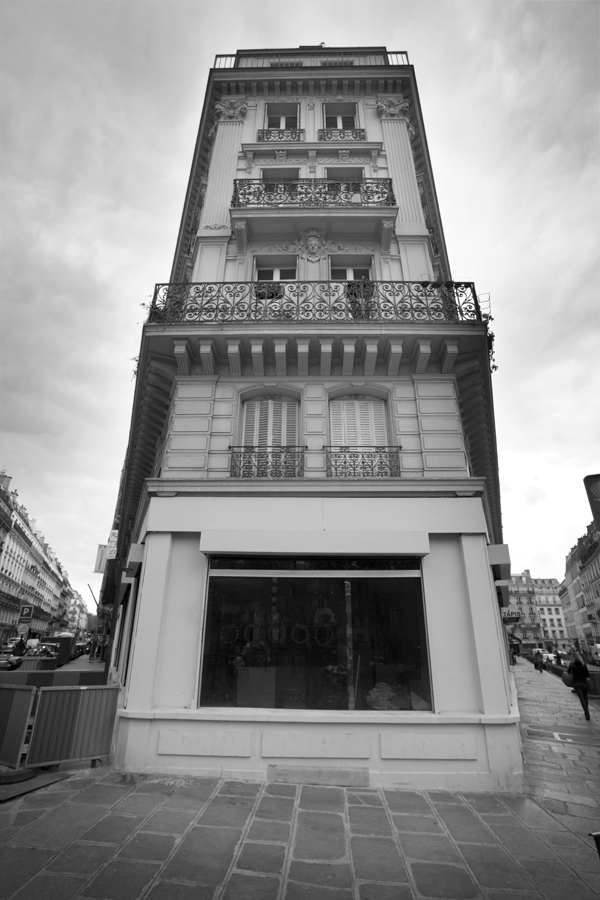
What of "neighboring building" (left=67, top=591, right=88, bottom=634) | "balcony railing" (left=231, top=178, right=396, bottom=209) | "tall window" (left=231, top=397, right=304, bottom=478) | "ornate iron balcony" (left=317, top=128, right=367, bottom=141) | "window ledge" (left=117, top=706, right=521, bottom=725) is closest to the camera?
"window ledge" (left=117, top=706, right=521, bottom=725)

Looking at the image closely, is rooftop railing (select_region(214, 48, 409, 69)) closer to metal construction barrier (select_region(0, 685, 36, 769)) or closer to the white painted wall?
the white painted wall

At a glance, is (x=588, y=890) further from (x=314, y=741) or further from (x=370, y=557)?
(x=370, y=557)

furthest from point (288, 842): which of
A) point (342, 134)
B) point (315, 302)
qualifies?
point (342, 134)

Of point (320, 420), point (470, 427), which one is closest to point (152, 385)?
point (320, 420)

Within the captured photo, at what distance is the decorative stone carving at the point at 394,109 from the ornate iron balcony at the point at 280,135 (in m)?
2.82

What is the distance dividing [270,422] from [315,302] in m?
2.87

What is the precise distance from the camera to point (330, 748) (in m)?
6.87

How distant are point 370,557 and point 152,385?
20.6ft

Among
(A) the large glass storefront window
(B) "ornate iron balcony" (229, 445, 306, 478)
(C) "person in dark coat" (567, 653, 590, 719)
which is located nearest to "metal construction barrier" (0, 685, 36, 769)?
(A) the large glass storefront window

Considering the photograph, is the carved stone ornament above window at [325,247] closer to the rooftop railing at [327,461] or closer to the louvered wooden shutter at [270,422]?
the louvered wooden shutter at [270,422]

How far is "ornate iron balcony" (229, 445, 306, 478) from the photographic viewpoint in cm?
888

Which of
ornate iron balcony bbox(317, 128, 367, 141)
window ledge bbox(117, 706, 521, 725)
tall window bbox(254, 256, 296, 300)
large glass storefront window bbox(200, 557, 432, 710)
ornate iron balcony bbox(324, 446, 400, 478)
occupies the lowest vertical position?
window ledge bbox(117, 706, 521, 725)

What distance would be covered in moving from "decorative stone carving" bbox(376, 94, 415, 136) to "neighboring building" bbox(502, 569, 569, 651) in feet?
400

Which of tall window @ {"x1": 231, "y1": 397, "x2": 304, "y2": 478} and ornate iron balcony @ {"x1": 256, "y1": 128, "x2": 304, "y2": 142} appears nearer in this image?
tall window @ {"x1": 231, "y1": 397, "x2": 304, "y2": 478}
